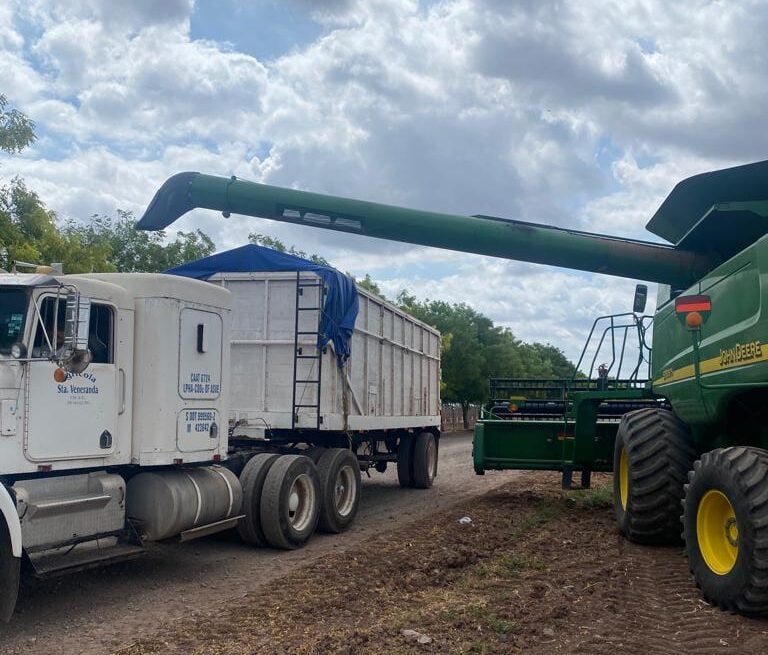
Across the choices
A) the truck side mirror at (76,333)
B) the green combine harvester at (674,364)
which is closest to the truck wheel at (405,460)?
the green combine harvester at (674,364)

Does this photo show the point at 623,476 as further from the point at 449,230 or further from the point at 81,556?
the point at 81,556

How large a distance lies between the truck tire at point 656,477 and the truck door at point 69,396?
15.9ft

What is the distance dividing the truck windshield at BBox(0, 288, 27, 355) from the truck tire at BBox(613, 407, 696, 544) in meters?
5.59

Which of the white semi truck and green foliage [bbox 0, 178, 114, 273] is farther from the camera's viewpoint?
green foliage [bbox 0, 178, 114, 273]

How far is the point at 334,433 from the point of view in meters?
10.8

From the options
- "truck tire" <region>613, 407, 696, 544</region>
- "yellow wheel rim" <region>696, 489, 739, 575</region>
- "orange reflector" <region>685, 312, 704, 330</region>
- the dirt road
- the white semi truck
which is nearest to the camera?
"yellow wheel rim" <region>696, 489, 739, 575</region>

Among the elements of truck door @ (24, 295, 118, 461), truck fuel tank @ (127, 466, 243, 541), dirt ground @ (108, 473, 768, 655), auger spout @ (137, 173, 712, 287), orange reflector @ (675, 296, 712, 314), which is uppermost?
auger spout @ (137, 173, 712, 287)

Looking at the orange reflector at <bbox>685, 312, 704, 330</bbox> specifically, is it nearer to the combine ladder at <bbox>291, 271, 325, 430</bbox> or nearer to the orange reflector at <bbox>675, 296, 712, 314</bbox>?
the orange reflector at <bbox>675, 296, 712, 314</bbox>

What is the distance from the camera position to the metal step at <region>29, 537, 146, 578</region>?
19.7 ft

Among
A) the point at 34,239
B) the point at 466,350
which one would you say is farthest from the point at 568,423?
the point at 466,350

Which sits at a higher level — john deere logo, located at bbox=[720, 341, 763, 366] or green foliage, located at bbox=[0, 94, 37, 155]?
green foliage, located at bbox=[0, 94, 37, 155]

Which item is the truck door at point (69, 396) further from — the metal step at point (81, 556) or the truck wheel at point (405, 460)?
the truck wheel at point (405, 460)

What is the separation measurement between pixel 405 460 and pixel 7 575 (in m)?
10.2

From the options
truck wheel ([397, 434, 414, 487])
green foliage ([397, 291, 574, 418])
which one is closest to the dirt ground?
truck wheel ([397, 434, 414, 487])
